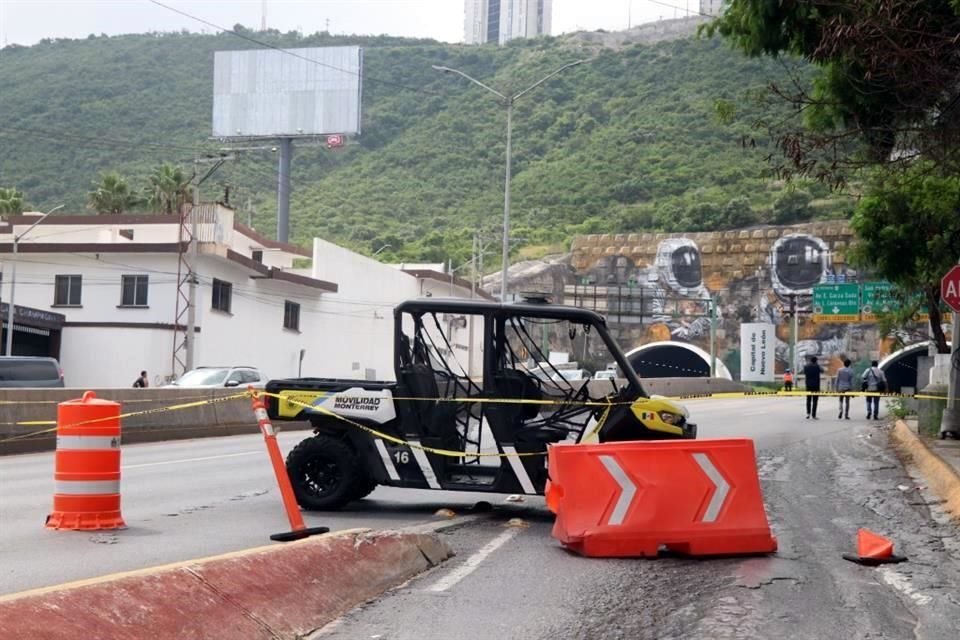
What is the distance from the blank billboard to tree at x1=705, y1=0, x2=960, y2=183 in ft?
204

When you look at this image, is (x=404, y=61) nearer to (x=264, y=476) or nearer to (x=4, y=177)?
(x=4, y=177)

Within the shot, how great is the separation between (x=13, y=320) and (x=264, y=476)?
31887 mm

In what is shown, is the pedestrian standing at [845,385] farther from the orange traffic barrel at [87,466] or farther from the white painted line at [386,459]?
the orange traffic barrel at [87,466]

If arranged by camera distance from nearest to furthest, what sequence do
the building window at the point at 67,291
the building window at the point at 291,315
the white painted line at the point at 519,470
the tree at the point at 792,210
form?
1. the white painted line at the point at 519,470
2. the building window at the point at 67,291
3. the building window at the point at 291,315
4. the tree at the point at 792,210

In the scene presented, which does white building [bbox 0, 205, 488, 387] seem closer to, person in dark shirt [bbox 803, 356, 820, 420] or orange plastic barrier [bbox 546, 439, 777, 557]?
person in dark shirt [bbox 803, 356, 820, 420]

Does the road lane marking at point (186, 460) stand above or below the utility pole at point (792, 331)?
below

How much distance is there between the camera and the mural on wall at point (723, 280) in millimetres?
88125

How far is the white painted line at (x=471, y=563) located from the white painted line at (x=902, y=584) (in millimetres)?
2972

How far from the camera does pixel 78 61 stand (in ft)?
447

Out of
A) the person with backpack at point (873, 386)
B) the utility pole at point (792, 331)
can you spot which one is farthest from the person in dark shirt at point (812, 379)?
the utility pole at point (792, 331)

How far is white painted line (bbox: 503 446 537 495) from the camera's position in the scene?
456 inches

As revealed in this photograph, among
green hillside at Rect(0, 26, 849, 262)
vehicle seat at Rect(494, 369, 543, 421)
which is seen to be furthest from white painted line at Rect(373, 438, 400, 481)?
green hillside at Rect(0, 26, 849, 262)

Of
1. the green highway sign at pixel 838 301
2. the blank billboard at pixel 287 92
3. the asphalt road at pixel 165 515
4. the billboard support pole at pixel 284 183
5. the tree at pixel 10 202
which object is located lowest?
the asphalt road at pixel 165 515

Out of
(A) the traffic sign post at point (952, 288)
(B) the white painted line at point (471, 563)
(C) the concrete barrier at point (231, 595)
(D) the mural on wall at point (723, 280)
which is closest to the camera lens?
(C) the concrete barrier at point (231, 595)
